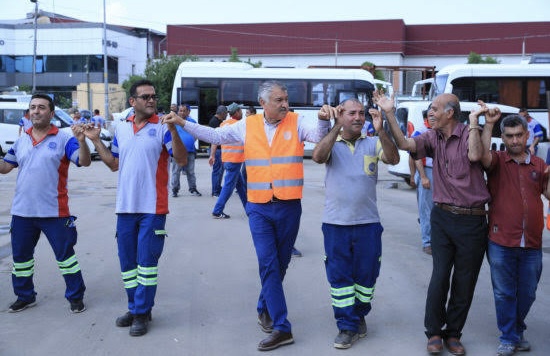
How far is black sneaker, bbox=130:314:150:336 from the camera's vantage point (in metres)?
5.43

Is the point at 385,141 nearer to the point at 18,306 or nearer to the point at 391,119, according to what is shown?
the point at 391,119

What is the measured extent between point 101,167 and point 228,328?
17.7 meters

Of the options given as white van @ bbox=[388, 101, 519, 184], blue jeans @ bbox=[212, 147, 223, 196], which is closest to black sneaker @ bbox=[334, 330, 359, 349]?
blue jeans @ bbox=[212, 147, 223, 196]

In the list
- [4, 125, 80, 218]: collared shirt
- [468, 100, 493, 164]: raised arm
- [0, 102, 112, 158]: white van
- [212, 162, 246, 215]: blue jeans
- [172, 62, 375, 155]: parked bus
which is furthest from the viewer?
[172, 62, 375, 155]: parked bus

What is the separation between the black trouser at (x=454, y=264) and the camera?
495cm

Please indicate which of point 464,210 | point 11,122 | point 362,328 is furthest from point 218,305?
point 11,122

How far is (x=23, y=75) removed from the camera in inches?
2803

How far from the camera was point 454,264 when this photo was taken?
5094mm

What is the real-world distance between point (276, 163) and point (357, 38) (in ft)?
218

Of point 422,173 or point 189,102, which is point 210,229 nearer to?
point 422,173

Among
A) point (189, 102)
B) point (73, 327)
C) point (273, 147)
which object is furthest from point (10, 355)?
point (189, 102)

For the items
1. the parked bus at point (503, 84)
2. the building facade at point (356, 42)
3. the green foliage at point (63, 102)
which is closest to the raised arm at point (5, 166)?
the parked bus at point (503, 84)

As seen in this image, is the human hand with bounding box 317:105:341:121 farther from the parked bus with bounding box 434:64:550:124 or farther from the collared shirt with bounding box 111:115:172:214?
the parked bus with bounding box 434:64:550:124

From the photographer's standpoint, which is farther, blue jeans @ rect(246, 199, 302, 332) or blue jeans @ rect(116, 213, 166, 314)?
blue jeans @ rect(116, 213, 166, 314)
